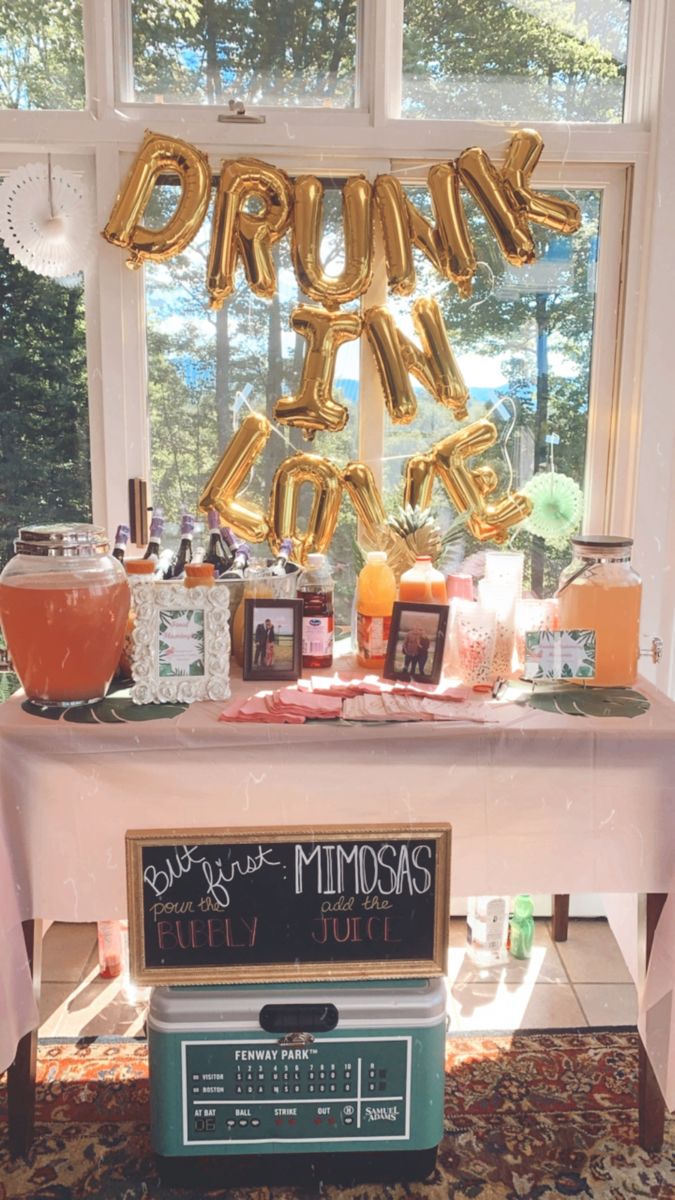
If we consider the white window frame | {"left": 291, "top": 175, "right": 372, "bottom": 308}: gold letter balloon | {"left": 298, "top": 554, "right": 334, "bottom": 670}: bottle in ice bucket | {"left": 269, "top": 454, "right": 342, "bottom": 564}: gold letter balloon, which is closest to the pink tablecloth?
{"left": 298, "top": 554, "right": 334, "bottom": 670}: bottle in ice bucket

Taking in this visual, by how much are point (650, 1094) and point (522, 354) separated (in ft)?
5.33

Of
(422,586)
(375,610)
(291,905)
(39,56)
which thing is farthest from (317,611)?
(39,56)

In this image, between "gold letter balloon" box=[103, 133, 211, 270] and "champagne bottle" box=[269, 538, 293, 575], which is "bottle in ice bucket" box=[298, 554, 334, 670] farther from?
"gold letter balloon" box=[103, 133, 211, 270]

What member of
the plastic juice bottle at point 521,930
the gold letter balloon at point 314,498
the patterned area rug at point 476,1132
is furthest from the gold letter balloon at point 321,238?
the patterned area rug at point 476,1132

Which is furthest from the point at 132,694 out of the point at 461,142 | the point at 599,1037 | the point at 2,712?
the point at 461,142

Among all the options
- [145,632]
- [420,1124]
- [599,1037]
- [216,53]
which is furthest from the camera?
[216,53]

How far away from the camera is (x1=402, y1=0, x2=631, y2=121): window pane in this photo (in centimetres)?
217

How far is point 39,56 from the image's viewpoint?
7.04 ft

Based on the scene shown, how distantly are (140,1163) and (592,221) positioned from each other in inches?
87.3

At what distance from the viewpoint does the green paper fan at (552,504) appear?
2.31 metres

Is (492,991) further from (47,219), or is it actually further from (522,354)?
(47,219)

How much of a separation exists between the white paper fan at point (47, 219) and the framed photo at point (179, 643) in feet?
2.92

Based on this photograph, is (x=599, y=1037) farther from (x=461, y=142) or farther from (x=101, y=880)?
(x=461, y=142)

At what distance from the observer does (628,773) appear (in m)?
1.61
